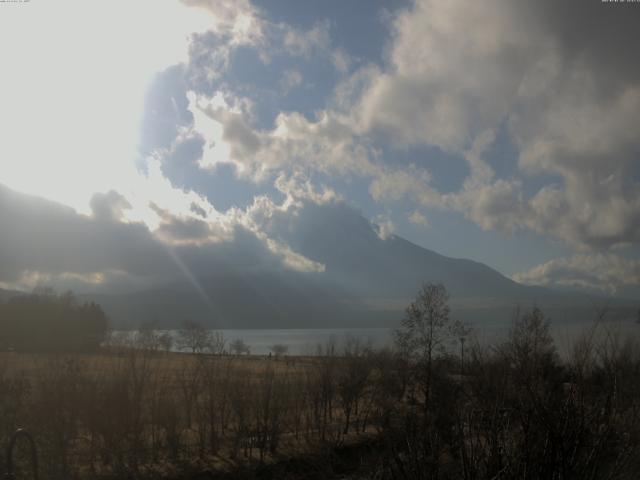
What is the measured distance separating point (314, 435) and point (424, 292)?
20.0 metres

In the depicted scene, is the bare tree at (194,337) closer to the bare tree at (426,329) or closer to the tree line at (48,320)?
the tree line at (48,320)

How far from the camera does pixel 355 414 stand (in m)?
39.8

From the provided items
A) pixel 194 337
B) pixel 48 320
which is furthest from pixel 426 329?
pixel 194 337

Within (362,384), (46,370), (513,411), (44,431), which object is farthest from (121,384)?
(513,411)

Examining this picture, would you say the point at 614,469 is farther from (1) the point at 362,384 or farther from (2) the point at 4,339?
(2) the point at 4,339

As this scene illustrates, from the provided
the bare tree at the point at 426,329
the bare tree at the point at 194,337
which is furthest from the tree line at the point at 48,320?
the bare tree at the point at 426,329

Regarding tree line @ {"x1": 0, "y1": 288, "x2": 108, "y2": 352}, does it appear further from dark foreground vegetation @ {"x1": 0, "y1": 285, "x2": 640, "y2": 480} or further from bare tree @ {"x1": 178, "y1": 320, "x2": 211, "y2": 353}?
dark foreground vegetation @ {"x1": 0, "y1": 285, "x2": 640, "y2": 480}

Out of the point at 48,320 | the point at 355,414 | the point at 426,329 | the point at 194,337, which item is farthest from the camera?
the point at 194,337

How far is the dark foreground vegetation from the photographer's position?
5.98 meters

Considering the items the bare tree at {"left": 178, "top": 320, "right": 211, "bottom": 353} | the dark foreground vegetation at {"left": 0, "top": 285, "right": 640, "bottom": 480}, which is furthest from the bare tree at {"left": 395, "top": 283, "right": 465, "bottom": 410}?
the bare tree at {"left": 178, "top": 320, "right": 211, "bottom": 353}

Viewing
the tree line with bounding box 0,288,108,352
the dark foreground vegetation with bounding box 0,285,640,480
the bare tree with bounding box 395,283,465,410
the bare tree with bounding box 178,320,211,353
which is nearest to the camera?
the dark foreground vegetation with bounding box 0,285,640,480

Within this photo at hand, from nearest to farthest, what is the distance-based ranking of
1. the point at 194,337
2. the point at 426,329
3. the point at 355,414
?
the point at 355,414
the point at 426,329
the point at 194,337

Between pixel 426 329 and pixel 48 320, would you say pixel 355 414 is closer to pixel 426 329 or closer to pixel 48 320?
pixel 426 329

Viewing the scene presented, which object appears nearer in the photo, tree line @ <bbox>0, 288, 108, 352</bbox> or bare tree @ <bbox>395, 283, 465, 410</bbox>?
bare tree @ <bbox>395, 283, 465, 410</bbox>
